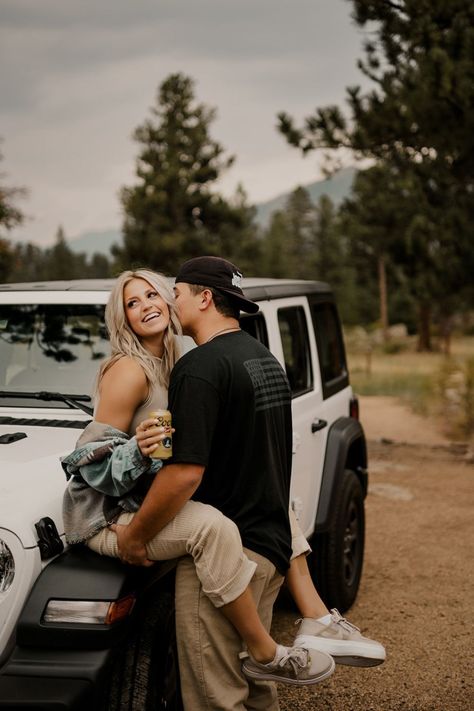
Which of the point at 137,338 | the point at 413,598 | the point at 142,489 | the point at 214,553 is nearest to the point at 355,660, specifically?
the point at 214,553

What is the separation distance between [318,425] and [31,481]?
7.58ft

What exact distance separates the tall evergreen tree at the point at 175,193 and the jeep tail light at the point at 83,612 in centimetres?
3632

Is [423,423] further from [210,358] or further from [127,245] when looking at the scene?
[127,245]

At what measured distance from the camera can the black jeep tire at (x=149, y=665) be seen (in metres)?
2.77

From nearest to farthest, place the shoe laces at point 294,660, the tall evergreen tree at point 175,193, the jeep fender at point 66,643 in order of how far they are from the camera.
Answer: the jeep fender at point 66,643 → the shoe laces at point 294,660 → the tall evergreen tree at point 175,193

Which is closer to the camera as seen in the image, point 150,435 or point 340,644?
point 150,435

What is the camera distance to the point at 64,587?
275cm

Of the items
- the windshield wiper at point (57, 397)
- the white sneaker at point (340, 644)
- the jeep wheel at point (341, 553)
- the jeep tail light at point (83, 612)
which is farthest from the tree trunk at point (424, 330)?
the jeep tail light at point (83, 612)

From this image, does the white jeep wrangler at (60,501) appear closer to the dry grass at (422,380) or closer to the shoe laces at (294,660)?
the shoe laces at (294,660)

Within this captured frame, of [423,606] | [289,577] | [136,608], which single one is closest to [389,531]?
[423,606]

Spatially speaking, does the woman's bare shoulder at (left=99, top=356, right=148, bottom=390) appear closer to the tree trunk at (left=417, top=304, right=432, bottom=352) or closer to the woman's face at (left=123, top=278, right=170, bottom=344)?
the woman's face at (left=123, top=278, right=170, bottom=344)

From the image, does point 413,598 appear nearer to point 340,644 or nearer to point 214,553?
point 340,644

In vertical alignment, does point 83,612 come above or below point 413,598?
above

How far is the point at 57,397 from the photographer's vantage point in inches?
147
